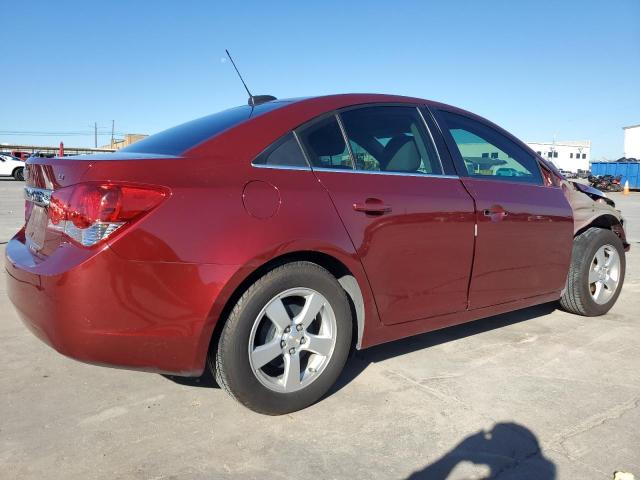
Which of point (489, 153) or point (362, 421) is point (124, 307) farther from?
point (489, 153)

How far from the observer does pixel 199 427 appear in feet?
8.32

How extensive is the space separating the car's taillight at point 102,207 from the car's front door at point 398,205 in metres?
0.88

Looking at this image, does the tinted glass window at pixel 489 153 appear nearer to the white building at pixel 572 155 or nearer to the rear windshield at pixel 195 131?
the rear windshield at pixel 195 131

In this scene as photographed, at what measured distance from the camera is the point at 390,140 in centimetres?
321

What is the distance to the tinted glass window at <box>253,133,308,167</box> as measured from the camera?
8.50 feet

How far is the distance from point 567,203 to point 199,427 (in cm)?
309

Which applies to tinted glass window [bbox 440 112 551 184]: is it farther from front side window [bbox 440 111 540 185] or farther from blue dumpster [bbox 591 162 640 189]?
blue dumpster [bbox 591 162 640 189]

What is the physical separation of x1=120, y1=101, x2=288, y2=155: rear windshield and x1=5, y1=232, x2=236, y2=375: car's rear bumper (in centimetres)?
65

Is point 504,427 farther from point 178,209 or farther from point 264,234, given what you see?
point 178,209

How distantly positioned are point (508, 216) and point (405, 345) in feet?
3.64

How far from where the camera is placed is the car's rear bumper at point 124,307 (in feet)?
7.12

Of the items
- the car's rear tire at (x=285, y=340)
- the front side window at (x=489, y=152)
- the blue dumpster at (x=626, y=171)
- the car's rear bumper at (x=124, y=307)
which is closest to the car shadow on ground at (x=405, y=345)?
the car's rear tire at (x=285, y=340)

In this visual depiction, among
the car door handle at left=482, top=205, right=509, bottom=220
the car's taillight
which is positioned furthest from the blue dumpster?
the car's taillight

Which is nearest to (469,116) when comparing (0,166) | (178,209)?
(178,209)
